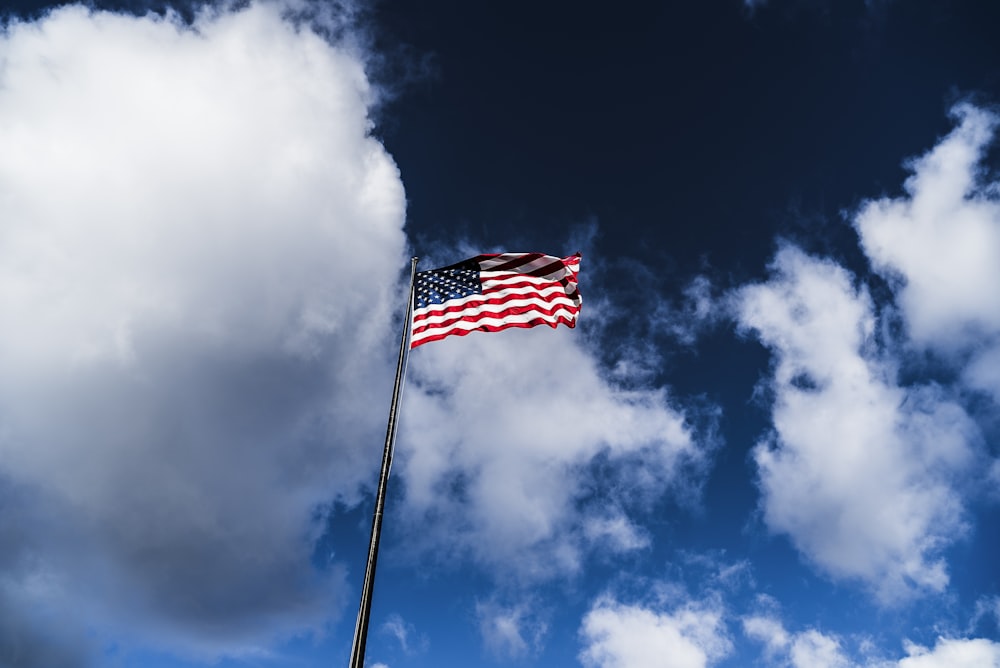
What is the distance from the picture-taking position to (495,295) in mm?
25188

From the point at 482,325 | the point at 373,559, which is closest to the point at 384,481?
the point at 373,559

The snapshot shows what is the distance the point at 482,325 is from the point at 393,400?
6.18 metres

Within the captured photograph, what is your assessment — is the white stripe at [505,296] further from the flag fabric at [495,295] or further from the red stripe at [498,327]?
the red stripe at [498,327]

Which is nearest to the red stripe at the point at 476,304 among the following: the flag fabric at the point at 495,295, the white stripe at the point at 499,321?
the flag fabric at the point at 495,295

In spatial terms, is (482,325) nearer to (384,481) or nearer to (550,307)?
(550,307)

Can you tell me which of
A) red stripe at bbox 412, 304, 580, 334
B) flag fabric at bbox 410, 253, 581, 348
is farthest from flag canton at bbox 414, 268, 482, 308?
red stripe at bbox 412, 304, 580, 334

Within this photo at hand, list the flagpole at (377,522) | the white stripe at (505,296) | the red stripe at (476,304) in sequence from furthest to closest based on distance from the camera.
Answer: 1. the white stripe at (505,296)
2. the red stripe at (476,304)
3. the flagpole at (377,522)

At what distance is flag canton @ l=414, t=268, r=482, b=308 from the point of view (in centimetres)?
2433

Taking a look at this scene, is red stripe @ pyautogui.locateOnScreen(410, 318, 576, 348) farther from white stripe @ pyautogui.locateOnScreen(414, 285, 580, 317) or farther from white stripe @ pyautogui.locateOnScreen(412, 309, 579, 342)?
white stripe @ pyautogui.locateOnScreen(414, 285, 580, 317)

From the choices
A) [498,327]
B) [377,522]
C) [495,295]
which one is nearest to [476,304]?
[495,295]

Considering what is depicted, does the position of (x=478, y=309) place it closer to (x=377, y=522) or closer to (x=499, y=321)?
(x=499, y=321)

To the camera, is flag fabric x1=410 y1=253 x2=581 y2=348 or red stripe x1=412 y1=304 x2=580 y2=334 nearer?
red stripe x1=412 y1=304 x2=580 y2=334

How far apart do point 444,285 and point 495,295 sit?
224cm

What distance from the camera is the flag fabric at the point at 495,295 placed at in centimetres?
2394
